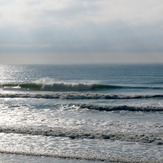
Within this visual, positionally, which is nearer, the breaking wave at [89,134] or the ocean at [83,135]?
the ocean at [83,135]

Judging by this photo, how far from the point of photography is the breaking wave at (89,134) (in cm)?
1642

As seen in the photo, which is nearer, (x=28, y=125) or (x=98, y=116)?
(x=28, y=125)

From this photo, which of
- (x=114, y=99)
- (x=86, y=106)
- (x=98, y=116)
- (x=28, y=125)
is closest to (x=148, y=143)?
(x=28, y=125)

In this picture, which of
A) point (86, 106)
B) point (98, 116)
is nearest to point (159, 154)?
point (98, 116)

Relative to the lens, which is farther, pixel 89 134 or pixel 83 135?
pixel 89 134

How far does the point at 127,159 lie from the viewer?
13562 mm

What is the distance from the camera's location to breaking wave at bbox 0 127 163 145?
16.4 m

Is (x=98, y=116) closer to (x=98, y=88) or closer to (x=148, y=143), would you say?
(x=148, y=143)

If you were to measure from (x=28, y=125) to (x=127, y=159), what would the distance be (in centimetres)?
759

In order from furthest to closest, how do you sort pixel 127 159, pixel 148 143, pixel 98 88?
pixel 98 88 → pixel 148 143 → pixel 127 159

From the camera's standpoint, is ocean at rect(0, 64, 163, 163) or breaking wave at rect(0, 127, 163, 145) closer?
ocean at rect(0, 64, 163, 163)

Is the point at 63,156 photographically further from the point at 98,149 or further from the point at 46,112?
the point at 46,112

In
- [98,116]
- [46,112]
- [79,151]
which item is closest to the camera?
[79,151]

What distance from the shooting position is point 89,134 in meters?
17.4
